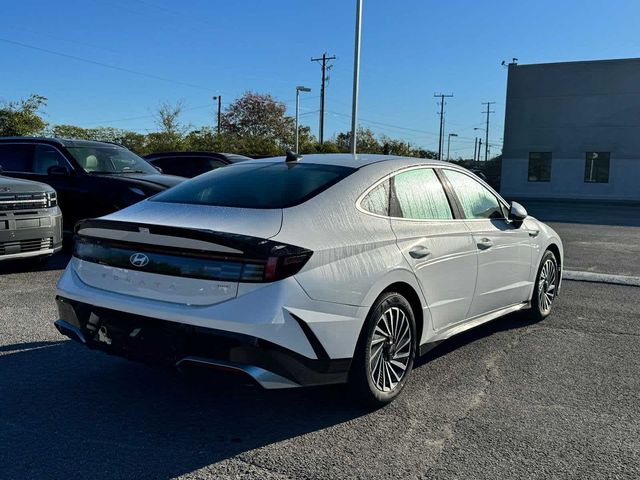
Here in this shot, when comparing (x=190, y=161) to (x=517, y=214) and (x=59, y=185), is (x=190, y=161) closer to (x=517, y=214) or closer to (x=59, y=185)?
(x=59, y=185)

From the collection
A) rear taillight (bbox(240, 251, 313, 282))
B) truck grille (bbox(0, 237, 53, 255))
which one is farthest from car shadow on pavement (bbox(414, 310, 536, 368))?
truck grille (bbox(0, 237, 53, 255))

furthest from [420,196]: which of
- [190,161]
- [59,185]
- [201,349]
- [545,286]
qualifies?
[190,161]

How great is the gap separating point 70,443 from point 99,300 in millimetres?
776

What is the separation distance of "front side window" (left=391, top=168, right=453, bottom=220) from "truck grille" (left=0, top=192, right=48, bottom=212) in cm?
501

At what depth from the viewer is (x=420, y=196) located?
4391mm

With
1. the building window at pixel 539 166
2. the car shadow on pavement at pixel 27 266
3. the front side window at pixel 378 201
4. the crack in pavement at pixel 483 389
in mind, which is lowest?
the crack in pavement at pixel 483 389

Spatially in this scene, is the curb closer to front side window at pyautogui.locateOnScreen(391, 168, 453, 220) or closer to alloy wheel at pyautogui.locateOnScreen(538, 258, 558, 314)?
alloy wheel at pyautogui.locateOnScreen(538, 258, 558, 314)

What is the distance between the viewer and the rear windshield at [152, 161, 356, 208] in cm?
377

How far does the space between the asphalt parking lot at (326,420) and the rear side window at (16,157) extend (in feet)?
18.0

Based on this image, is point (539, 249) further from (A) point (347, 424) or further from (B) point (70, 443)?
(B) point (70, 443)

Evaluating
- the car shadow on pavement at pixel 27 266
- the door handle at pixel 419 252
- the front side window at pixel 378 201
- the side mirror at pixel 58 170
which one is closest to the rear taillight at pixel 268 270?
the front side window at pixel 378 201

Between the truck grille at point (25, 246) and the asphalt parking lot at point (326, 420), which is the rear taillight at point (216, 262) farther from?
the truck grille at point (25, 246)

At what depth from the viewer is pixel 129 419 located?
138 inches

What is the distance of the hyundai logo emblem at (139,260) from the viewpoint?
336 cm
